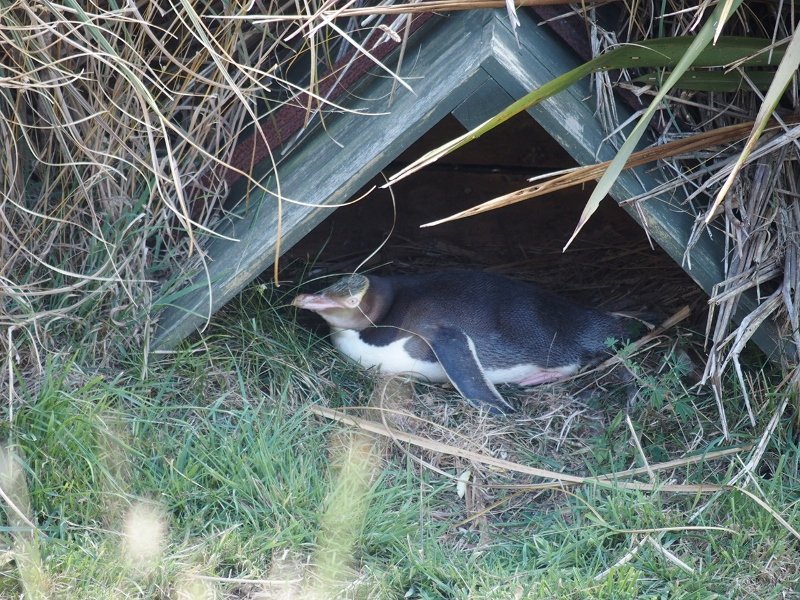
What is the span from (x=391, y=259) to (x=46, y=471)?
248cm

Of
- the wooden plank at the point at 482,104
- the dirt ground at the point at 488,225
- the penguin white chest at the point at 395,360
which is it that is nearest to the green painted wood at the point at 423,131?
the wooden plank at the point at 482,104

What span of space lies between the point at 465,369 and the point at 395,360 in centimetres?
31

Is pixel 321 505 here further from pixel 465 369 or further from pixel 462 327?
pixel 462 327

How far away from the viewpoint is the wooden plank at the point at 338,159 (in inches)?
117

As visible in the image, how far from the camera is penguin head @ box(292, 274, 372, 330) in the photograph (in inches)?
146

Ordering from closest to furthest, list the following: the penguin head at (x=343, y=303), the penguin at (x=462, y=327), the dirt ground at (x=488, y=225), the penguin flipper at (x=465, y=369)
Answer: the penguin flipper at (x=465, y=369), the penguin head at (x=343, y=303), the penguin at (x=462, y=327), the dirt ground at (x=488, y=225)

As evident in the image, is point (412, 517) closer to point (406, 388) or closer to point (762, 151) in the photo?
point (406, 388)

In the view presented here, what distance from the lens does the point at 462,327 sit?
3.92 metres

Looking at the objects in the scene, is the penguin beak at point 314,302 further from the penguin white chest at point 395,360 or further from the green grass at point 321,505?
the green grass at point 321,505

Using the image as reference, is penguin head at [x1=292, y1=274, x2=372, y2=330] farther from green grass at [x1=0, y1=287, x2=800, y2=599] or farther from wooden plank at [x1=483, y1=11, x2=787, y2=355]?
wooden plank at [x1=483, y1=11, x2=787, y2=355]

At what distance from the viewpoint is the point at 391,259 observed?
493cm

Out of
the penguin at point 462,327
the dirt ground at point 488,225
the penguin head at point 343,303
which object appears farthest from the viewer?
the dirt ground at point 488,225

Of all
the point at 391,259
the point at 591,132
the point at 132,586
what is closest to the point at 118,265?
the point at 132,586

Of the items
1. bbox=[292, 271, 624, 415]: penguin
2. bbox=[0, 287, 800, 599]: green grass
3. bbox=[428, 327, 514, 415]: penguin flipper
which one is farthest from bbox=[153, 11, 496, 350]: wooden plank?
bbox=[428, 327, 514, 415]: penguin flipper
